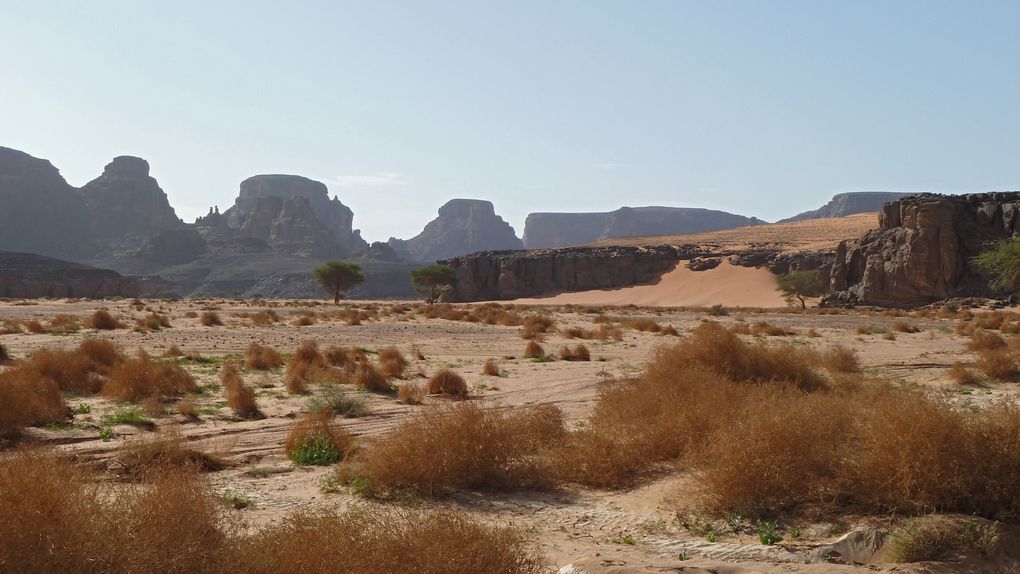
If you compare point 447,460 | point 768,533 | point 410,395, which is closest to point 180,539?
point 447,460

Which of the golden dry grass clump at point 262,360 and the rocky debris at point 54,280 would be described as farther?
the rocky debris at point 54,280

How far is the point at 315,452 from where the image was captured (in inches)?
337

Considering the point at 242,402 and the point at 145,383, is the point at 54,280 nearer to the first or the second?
the point at 145,383

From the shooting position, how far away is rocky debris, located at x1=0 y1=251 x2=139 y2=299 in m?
86.9

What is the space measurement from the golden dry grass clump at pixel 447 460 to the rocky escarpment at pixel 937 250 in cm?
5508

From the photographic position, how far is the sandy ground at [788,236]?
92.2 metres

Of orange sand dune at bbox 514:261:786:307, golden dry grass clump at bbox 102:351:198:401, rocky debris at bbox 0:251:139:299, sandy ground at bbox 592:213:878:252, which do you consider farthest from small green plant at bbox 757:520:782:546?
rocky debris at bbox 0:251:139:299

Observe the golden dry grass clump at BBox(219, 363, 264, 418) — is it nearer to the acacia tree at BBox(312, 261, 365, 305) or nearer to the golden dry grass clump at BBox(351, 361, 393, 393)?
the golden dry grass clump at BBox(351, 361, 393, 393)

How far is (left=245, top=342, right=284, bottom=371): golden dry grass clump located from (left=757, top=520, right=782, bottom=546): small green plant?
1320cm

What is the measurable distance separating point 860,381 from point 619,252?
8396 cm

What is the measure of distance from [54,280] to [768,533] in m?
107

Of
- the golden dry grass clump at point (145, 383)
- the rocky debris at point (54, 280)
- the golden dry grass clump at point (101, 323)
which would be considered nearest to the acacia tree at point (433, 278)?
the rocky debris at point (54, 280)

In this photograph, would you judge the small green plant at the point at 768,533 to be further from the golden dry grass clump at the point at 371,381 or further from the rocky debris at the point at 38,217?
the rocky debris at the point at 38,217

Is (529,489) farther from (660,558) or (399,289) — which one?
(399,289)
